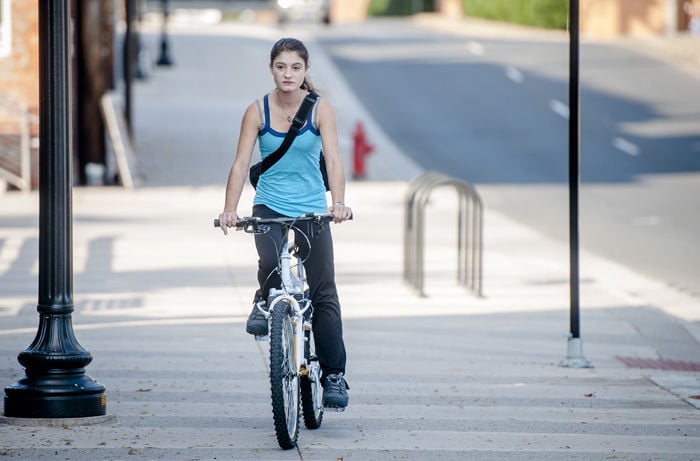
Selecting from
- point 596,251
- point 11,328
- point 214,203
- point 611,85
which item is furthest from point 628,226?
point 611,85

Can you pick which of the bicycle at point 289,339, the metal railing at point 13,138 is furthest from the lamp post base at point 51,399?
the metal railing at point 13,138

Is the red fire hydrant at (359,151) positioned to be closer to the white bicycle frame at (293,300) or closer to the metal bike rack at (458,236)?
the metal bike rack at (458,236)

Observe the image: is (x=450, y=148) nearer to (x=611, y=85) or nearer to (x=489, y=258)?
(x=611, y=85)

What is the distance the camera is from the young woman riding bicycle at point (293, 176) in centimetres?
686

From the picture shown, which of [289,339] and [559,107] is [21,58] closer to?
[559,107]

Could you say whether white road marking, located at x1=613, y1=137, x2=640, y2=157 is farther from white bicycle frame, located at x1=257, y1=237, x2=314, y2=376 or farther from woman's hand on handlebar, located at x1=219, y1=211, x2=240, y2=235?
woman's hand on handlebar, located at x1=219, y1=211, x2=240, y2=235

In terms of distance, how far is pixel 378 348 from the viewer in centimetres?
1015

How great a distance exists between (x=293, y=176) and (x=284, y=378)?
1.05 meters

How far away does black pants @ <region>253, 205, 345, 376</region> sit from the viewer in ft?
22.7

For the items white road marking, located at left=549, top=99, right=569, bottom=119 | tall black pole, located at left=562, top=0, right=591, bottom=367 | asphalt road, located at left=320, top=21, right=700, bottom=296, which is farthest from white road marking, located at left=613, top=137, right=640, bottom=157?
tall black pole, located at left=562, top=0, right=591, bottom=367

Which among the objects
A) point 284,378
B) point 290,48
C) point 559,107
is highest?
point 290,48

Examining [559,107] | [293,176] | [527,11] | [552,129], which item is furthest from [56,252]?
[527,11]

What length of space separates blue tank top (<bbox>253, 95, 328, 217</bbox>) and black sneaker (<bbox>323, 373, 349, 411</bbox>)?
84 centimetres

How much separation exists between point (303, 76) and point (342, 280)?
715 centimetres
